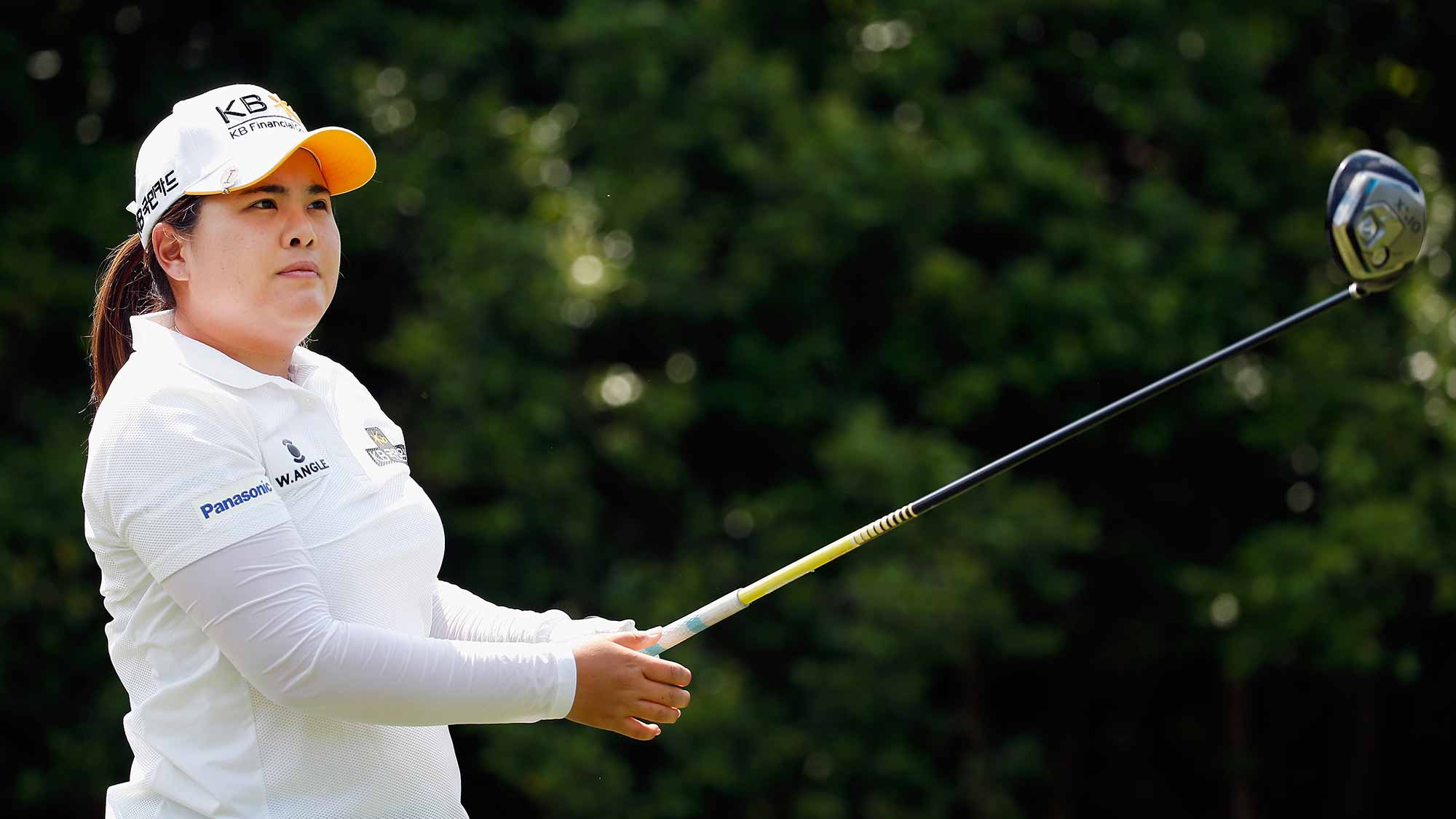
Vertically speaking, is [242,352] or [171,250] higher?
[171,250]

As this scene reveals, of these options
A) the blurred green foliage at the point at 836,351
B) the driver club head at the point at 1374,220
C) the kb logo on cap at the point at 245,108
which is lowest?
the blurred green foliage at the point at 836,351

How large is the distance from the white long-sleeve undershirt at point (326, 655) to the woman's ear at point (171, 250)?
1.31ft

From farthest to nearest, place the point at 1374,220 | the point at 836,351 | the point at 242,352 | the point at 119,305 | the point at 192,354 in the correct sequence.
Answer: the point at 836,351 → the point at 1374,220 → the point at 119,305 → the point at 242,352 → the point at 192,354

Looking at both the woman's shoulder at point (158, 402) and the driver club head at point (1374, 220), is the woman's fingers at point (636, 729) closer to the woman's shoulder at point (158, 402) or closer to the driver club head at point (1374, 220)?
the woman's shoulder at point (158, 402)

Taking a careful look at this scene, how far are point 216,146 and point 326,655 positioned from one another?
64 cm

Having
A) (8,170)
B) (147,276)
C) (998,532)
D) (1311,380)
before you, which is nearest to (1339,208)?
(147,276)

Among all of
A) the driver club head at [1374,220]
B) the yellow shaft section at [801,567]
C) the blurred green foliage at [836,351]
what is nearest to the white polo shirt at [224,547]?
the yellow shaft section at [801,567]

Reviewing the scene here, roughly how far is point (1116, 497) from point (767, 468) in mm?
1810

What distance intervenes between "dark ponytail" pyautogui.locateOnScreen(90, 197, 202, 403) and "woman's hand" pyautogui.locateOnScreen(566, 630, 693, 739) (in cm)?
73

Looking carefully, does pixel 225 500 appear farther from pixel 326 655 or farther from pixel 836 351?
pixel 836 351

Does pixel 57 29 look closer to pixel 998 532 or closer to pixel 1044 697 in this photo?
pixel 998 532

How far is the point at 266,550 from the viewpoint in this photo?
5.59 ft

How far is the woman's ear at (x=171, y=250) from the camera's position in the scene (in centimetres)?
191

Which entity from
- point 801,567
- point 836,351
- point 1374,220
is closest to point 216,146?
point 801,567
